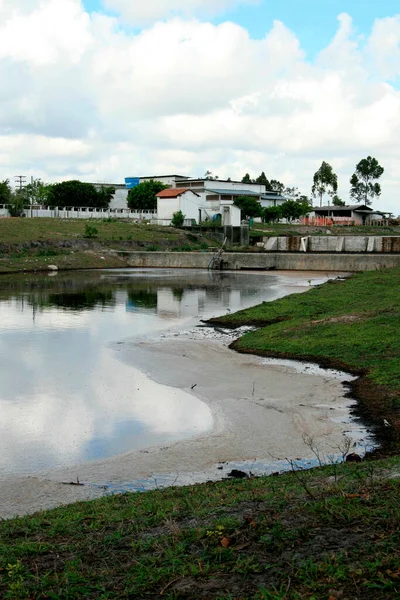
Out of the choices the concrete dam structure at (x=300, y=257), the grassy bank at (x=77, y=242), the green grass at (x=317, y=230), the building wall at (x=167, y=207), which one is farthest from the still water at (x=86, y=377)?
the building wall at (x=167, y=207)

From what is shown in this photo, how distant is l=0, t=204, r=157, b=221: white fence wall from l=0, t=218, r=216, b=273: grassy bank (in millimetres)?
15519

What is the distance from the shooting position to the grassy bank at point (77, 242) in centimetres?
6556

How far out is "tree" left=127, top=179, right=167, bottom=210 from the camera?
127 metres

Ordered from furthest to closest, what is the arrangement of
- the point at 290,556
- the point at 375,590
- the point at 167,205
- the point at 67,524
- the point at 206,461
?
1. the point at 167,205
2. the point at 206,461
3. the point at 67,524
4. the point at 290,556
5. the point at 375,590

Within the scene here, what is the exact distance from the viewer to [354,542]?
6000 millimetres

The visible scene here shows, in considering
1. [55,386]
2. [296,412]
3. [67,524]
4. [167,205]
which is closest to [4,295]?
[55,386]

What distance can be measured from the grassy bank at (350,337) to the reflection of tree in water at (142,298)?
26.7 ft

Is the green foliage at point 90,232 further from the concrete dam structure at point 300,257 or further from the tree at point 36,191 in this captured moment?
the tree at point 36,191

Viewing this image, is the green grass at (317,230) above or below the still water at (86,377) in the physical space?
above

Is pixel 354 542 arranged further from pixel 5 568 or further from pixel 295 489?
pixel 5 568

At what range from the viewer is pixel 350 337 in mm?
20875

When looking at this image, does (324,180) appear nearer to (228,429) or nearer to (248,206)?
(248,206)

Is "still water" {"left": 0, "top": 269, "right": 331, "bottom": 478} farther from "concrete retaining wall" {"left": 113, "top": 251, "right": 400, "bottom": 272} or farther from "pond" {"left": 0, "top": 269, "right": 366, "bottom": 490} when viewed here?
"concrete retaining wall" {"left": 113, "top": 251, "right": 400, "bottom": 272}

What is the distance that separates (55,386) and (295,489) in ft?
35.4
